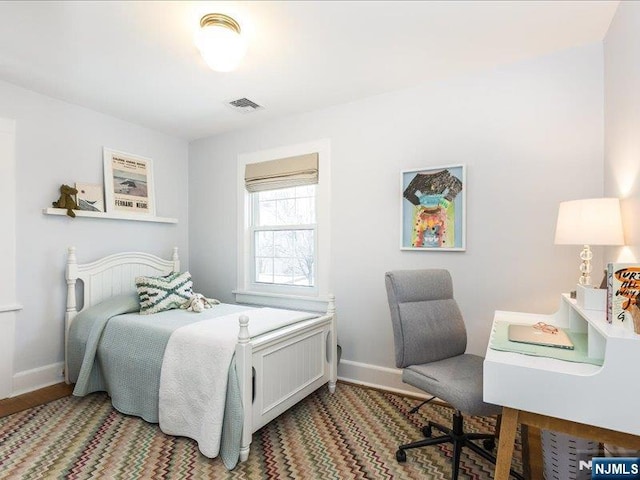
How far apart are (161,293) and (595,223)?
9.64 ft

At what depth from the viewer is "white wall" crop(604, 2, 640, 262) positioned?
62.1 inches

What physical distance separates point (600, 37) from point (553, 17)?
0.44 metres

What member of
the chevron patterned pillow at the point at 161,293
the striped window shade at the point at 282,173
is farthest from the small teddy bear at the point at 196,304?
the striped window shade at the point at 282,173

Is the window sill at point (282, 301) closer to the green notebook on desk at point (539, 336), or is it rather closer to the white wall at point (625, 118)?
the green notebook on desk at point (539, 336)

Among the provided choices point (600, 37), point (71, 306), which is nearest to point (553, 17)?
point (600, 37)

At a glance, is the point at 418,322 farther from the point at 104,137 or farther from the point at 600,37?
the point at 104,137

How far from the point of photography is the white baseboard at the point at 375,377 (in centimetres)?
272

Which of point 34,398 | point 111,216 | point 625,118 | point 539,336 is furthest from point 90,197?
point 625,118

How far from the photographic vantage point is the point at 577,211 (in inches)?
67.2

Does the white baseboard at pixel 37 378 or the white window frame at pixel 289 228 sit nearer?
the white baseboard at pixel 37 378

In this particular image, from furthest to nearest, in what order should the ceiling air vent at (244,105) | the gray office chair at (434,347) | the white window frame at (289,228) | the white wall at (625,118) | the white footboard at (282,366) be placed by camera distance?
the white window frame at (289,228) < the ceiling air vent at (244,105) < the white footboard at (282,366) < the gray office chair at (434,347) < the white wall at (625,118)

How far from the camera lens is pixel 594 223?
1649mm

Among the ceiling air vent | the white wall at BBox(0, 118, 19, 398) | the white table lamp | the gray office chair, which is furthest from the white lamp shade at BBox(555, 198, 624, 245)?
the white wall at BBox(0, 118, 19, 398)

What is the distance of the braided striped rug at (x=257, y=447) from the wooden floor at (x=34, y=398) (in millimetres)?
85
